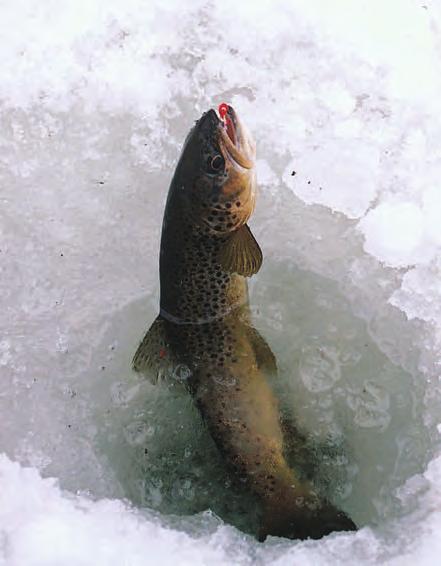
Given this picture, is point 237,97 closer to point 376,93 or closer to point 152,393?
point 376,93

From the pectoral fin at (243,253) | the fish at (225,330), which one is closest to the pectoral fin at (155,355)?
the fish at (225,330)

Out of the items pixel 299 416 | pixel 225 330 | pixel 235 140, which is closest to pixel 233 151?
pixel 235 140

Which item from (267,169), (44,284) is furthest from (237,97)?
(44,284)

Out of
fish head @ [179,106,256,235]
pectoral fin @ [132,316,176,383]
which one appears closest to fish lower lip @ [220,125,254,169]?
fish head @ [179,106,256,235]

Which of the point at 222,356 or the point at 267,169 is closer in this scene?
the point at 222,356

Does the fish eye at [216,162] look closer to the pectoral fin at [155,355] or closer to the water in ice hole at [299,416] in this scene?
the pectoral fin at [155,355]

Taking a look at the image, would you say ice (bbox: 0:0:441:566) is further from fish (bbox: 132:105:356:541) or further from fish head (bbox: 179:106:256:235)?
fish head (bbox: 179:106:256:235)

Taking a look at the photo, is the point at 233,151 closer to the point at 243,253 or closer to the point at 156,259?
the point at 243,253
